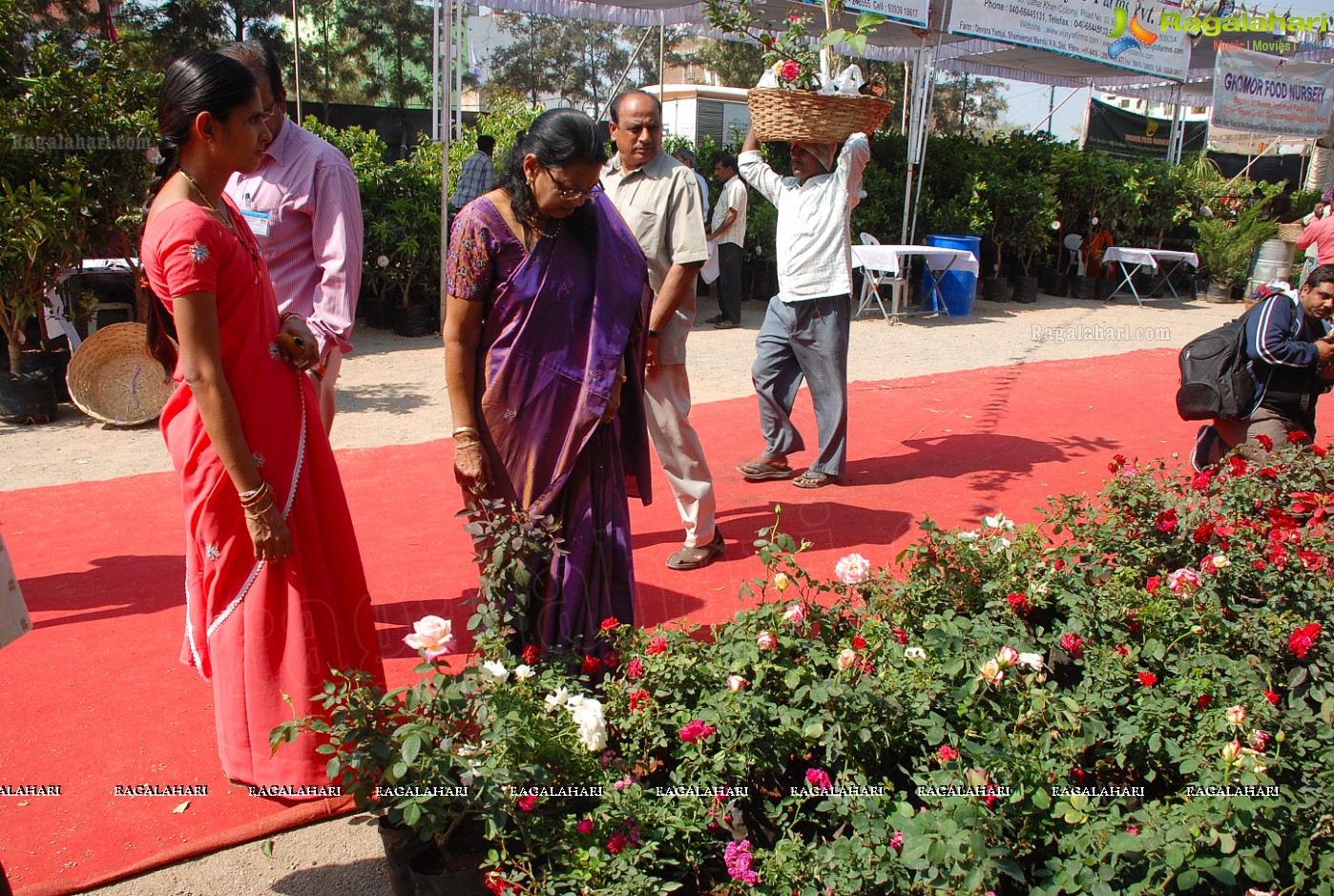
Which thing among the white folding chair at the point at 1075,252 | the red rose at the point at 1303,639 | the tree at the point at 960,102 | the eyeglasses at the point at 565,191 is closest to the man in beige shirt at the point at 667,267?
the eyeglasses at the point at 565,191

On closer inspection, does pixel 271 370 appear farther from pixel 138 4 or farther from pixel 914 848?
pixel 138 4

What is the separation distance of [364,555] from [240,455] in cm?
204

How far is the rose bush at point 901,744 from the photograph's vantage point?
187cm

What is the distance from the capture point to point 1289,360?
4.53 m

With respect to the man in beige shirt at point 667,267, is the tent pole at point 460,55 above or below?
above

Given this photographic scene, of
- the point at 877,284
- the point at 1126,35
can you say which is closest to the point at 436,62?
the point at 877,284

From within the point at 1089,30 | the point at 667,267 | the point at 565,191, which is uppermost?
the point at 1089,30

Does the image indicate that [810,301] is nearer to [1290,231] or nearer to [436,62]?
[436,62]

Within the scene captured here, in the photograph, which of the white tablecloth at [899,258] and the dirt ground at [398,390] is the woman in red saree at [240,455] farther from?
the white tablecloth at [899,258]

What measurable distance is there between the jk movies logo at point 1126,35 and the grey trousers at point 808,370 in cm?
1148

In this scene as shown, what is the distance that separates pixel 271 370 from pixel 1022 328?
10965 mm

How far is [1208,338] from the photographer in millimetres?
4816

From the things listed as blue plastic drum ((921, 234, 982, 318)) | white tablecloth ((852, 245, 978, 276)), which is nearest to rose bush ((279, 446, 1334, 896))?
white tablecloth ((852, 245, 978, 276))

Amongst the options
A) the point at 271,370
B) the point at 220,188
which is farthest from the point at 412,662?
the point at 220,188
